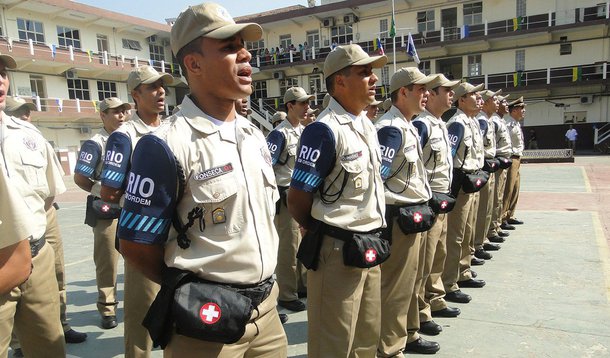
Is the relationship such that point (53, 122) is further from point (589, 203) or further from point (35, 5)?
point (589, 203)

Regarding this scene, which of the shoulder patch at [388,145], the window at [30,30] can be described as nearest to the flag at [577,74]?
the shoulder patch at [388,145]

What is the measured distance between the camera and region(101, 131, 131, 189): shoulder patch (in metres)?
3.19

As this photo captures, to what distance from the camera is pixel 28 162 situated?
2.82m

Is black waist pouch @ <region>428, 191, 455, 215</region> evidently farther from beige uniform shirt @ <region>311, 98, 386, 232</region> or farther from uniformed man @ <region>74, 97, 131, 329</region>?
uniformed man @ <region>74, 97, 131, 329</region>

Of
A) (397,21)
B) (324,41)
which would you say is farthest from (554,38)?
(324,41)

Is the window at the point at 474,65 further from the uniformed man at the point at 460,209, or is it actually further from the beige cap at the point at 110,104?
the beige cap at the point at 110,104

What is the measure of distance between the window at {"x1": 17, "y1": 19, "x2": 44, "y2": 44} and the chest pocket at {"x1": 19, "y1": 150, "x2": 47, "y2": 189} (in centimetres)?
2629

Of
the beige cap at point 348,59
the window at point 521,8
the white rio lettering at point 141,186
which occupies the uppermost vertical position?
the window at point 521,8

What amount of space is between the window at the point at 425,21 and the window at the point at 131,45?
747 inches

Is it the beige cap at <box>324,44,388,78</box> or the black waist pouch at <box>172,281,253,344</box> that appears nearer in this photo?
the black waist pouch at <box>172,281,253,344</box>

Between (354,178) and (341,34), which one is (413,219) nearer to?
(354,178)

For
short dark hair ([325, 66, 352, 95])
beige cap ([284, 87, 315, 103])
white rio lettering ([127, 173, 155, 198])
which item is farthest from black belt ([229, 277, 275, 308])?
beige cap ([284, 87, 315, 103])

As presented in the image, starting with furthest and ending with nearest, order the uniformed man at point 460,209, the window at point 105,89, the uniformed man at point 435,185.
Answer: the window at point 105,89 → the uniformed man at point 460,209 → the uniformed man at point 435,185

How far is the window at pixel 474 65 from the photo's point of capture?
87.7 ft
